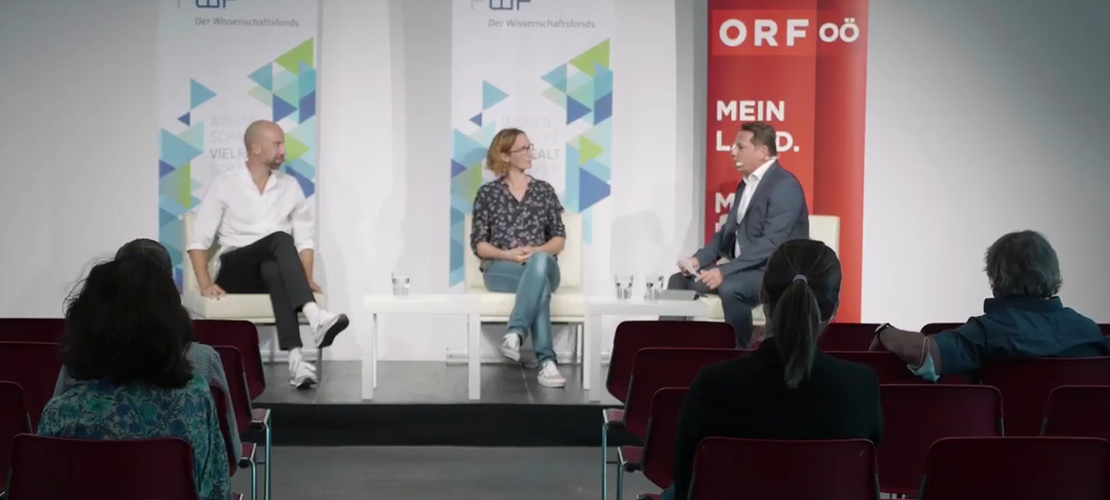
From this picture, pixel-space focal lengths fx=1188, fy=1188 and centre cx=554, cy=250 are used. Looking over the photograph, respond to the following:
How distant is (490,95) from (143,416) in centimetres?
469

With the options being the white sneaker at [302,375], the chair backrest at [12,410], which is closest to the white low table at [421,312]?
the white sneaker at [302,375]

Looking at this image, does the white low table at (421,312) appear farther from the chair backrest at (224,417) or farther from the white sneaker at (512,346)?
the chair backrest at (224,417)

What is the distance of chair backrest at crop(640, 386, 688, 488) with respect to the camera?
3.01 meters

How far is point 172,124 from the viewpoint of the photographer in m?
A: 6.67

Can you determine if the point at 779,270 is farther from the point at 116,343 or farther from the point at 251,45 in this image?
the point at 251,45

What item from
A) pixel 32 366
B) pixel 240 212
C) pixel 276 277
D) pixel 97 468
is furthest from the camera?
pixel 240 212

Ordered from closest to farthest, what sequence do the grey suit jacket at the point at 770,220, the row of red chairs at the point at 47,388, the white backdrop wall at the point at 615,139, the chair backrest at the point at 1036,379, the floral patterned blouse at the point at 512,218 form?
the row of red chairs at the point at 47,388, the chair backrest at the point at 1036,379, the grey suit jacket at the point at 770,220, the floral patterned blouse at the point at 512,218, the white backdrop wall at the point at 615,139

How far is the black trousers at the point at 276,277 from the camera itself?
586 cm

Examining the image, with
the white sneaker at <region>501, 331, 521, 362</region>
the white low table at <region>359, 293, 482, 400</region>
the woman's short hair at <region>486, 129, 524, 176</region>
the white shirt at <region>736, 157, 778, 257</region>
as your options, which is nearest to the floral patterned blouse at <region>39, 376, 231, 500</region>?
the white low table at <region>359, 293, 482, 400</region>

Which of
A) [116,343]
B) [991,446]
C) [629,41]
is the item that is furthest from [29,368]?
[629,41]

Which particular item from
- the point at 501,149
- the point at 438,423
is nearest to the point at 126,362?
the point at 438,423

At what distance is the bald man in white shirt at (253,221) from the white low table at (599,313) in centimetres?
152

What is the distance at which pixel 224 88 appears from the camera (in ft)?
22.0

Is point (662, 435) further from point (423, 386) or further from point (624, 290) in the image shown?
point (423, 386)
